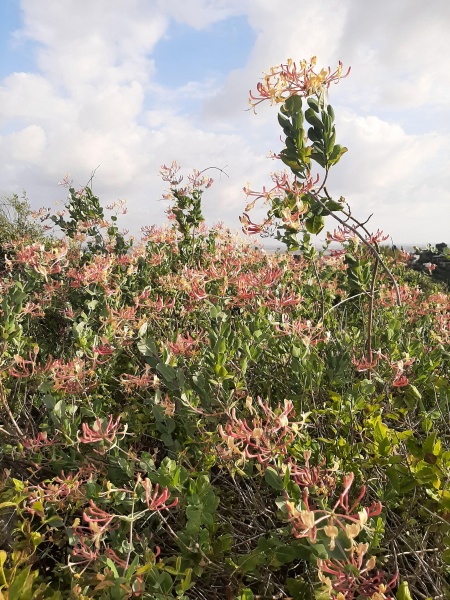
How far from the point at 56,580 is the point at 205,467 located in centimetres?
82

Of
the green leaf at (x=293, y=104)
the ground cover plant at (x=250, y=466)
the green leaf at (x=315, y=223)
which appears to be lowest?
the ground cover plant at (x=250, y=466)

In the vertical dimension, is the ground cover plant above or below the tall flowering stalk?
below

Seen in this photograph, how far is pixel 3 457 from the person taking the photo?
6.84 feet

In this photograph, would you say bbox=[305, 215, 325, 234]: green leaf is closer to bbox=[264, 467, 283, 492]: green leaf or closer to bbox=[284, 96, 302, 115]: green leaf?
bbox=[284, 96, 302, 115]: green leaf

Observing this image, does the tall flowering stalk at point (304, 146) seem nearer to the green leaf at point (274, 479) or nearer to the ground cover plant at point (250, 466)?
the ground cover plant at point (250, 466)

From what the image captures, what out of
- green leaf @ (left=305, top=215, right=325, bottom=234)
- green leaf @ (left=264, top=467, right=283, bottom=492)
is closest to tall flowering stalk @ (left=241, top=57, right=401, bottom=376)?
green leaf @ (left=305, top=215, right=325, bottom=234)

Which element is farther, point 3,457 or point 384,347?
point 384,347

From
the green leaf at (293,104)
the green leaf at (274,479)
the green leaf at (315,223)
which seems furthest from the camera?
the green leaf at (315,223)

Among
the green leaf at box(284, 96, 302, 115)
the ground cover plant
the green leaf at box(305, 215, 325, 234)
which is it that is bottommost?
the ground cover plant

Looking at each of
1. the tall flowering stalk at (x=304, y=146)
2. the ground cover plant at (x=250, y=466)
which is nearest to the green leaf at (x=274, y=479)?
the ground cover plant at (x=250, y=466)

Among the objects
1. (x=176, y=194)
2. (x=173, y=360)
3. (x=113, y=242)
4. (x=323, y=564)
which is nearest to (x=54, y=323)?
(x=113, y=242)

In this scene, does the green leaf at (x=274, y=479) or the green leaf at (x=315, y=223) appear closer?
the green leaf at (x=274, y=479)

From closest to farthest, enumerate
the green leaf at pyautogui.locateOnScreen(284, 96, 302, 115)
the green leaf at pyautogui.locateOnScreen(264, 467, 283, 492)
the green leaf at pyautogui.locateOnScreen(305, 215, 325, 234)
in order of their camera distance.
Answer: the green leaf at pyautogui.locateOnScreen(264, 467, 283, 492), the green leaf at pyautogui.locateOnScreen(284, 96, 302, 115), the green leaf at pyautogui.locateOnScreen(305, 215, 325, 234)

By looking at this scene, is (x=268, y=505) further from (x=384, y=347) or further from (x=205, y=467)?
(x=384, y=347)
